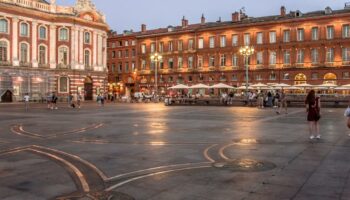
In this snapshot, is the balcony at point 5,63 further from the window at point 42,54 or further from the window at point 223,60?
the window at point 223,60

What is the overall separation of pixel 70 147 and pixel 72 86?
165ft

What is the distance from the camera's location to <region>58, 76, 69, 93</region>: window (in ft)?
197

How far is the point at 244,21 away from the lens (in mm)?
69875

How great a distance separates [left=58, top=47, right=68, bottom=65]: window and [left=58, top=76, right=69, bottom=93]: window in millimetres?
2335

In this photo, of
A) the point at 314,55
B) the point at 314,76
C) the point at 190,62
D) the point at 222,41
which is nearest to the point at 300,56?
the point at 314,55

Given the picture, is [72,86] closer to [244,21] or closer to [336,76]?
[244,21]

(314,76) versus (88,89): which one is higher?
(314,76)

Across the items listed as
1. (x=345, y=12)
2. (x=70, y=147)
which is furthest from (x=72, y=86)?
(x=70, y=147)

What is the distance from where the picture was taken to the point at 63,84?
6044 centimetres

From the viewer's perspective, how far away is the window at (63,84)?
60.0 meters

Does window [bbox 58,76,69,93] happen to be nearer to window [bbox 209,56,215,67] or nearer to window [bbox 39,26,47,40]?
window [bbox 39,26,47,40]

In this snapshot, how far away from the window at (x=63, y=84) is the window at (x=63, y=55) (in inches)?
91.9

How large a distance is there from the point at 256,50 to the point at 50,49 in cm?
3428

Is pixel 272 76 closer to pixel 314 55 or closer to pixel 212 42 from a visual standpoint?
pixel 314 55
